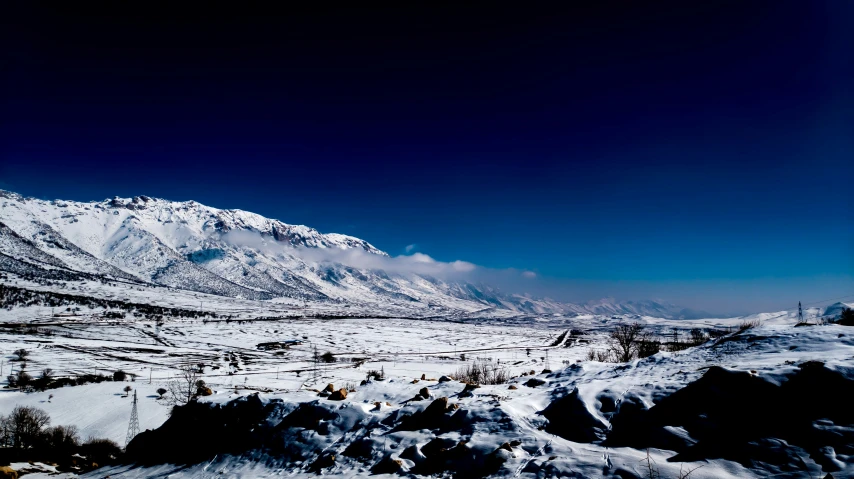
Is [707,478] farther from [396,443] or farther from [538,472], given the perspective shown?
[396,443]

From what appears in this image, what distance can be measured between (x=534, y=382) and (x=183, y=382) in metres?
75.1

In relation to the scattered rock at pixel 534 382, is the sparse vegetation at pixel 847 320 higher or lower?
higher

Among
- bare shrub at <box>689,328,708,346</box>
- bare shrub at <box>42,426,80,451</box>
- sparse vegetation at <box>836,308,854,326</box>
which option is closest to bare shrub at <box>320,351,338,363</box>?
bare shrub at <box>42,426,80,451</box>

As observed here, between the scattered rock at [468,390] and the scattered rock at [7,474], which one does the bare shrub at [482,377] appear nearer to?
the scattered rock at [468,390]

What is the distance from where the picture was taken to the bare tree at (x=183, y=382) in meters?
56.9

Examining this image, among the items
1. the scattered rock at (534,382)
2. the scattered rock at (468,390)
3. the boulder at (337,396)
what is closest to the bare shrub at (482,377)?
the scattered rock at (468,390)

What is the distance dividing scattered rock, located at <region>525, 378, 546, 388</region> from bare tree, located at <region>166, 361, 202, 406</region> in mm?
54093

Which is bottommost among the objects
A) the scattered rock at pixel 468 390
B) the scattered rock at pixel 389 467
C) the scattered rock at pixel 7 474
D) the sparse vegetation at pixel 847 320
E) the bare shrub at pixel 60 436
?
the bare shrub at pixel 60 436

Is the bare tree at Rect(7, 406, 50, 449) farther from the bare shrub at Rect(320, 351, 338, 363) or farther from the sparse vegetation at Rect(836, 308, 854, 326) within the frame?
the sparse vegetation at Rect(836, 308, 854, 326)

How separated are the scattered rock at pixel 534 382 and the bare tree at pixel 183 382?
54.1 metres

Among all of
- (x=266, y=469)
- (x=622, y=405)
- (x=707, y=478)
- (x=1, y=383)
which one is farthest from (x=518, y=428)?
(x=1, y=383)

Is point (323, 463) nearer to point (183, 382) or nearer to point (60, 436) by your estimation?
point (60, 436)

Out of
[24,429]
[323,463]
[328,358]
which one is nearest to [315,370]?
[328,358]

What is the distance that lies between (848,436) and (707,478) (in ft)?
10.8
